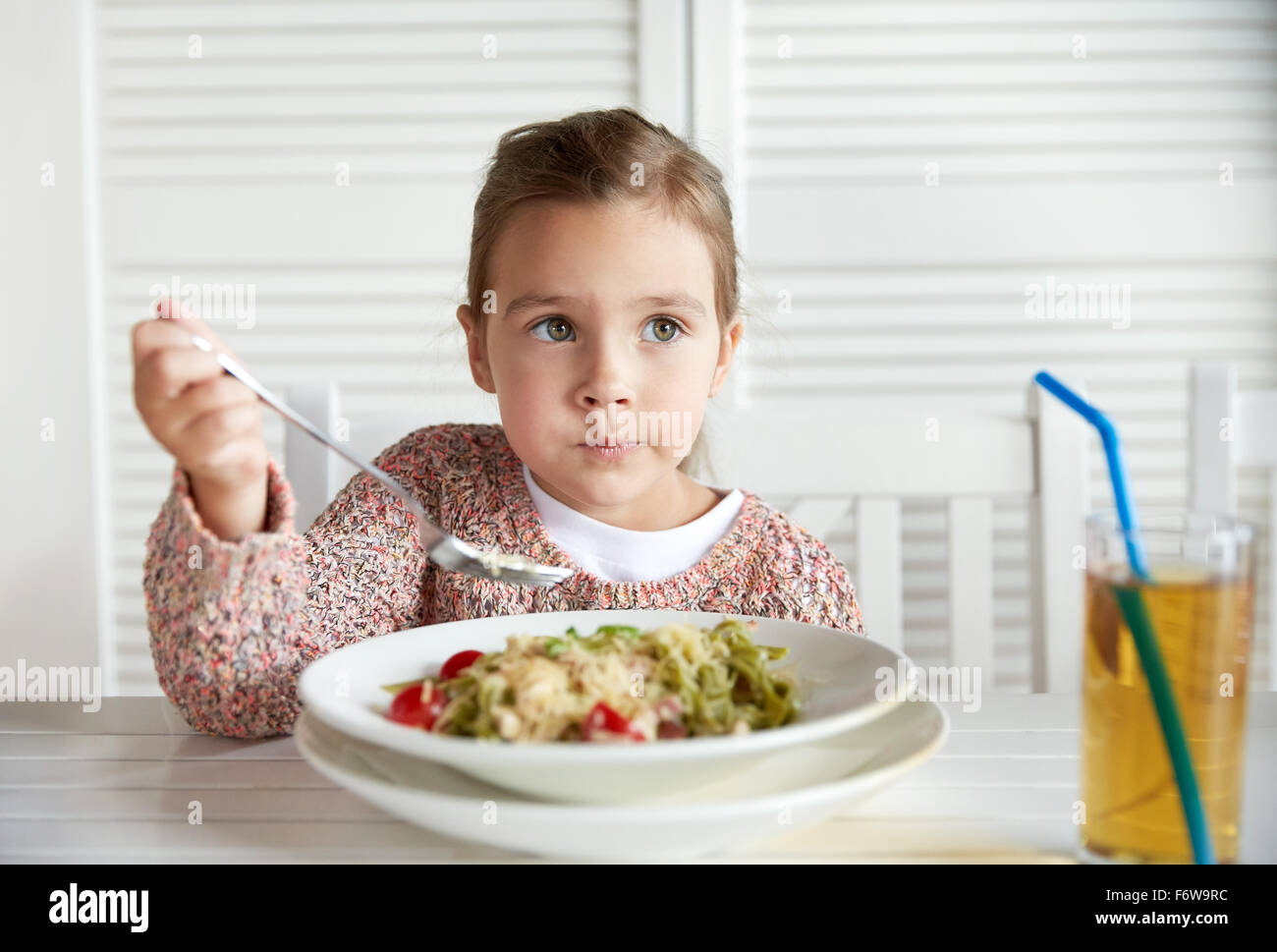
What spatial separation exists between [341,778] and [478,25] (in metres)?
1.84

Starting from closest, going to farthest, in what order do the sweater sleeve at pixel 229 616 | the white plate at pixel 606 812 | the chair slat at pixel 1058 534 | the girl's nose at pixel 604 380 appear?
the white plate at pixel 606 812, the sweater sleeve at pixel 229 616, the girl's nose at pixel 604 380, the chair slat at pixel 1058 534

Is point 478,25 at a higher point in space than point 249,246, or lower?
higher

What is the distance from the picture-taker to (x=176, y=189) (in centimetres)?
216

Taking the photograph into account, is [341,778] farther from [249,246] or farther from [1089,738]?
[249,246]

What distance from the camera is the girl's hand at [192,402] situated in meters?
0.73

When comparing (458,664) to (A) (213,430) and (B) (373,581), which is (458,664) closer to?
(A) (213,430)

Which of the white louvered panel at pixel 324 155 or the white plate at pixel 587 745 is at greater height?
the white louvered panel at pixel 324 155

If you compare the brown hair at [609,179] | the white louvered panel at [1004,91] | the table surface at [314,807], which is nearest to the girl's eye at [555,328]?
the brown hair at [609,179]

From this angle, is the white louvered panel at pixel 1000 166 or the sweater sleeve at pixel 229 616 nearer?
the sweater sleeve at pixel 229 616

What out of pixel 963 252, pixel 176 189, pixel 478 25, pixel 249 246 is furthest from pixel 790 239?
pixel 176 189

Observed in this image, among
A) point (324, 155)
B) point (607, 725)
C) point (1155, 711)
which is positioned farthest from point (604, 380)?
point (324, 155)

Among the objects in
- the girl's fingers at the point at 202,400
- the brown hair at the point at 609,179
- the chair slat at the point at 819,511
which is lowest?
the chair slat at the point at 819,511

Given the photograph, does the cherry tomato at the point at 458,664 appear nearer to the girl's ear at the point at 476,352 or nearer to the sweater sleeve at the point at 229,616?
the sweater sleeve at the point at 229,616

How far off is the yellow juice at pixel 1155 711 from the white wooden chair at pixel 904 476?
0.73m
